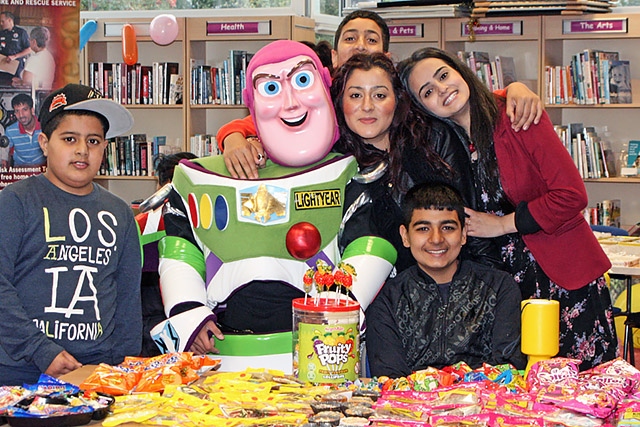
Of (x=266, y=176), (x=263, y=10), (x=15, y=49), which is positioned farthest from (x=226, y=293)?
(x=263, y=10)

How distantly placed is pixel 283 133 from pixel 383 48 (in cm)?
104

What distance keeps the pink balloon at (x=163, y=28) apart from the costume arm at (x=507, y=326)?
4.20 meters

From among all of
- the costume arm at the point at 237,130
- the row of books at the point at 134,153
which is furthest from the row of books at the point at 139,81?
the costume arm at the point at 237,130

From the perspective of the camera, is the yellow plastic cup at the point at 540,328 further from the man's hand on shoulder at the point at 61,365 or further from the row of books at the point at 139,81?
the row of books at the point at 139,81

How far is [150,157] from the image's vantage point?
6492 mm

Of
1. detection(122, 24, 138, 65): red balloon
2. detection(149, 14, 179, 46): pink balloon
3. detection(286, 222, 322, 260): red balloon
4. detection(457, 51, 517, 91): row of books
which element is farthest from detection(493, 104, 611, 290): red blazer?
detection(122, 24, 138, 65): red balloon

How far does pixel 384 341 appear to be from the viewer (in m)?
2.21

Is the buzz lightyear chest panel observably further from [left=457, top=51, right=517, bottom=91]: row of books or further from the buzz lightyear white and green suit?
[left=457, top=51, right=517, bottom=91]: row of books

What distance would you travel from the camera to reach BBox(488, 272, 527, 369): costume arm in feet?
7.00

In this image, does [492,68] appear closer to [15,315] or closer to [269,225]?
[269,225]

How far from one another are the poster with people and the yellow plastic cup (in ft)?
9.11

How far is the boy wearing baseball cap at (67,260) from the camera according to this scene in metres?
2.12

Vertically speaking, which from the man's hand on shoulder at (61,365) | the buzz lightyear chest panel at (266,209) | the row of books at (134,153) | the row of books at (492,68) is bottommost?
the man's hand on shoulder at (61,365)

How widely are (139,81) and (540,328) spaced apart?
5108mm
